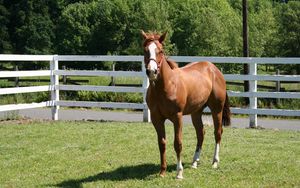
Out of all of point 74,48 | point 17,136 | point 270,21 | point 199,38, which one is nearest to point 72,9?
point 74,48

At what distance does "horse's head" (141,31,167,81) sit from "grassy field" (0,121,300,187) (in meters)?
1.49

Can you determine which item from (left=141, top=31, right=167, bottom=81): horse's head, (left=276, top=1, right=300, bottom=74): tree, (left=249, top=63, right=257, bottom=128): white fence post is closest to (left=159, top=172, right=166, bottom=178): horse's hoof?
(left=141, top=31, right=167, bottom=81): horse's head

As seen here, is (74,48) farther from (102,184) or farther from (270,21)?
(102,184)

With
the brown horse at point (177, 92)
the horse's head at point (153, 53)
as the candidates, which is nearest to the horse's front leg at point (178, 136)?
the brown horse at point (177, 92)

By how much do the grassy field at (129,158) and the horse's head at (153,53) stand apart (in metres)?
1.49

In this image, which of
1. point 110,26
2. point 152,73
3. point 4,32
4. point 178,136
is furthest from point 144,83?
point 4,32

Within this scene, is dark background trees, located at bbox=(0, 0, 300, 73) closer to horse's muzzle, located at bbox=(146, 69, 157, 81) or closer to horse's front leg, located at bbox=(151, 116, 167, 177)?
horse's front leg, located at bbox=(151, 116, 167, 177)

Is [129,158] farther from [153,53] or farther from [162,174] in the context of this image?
[153,53]

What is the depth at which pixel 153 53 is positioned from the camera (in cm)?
615

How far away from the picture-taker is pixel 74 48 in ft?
222

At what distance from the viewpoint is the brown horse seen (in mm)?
6303

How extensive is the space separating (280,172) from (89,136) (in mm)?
4624

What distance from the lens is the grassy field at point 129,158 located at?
6.64 meters

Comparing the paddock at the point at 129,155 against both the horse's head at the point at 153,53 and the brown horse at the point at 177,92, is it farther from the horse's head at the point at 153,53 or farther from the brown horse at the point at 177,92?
the horse's head at the point at 153,53
